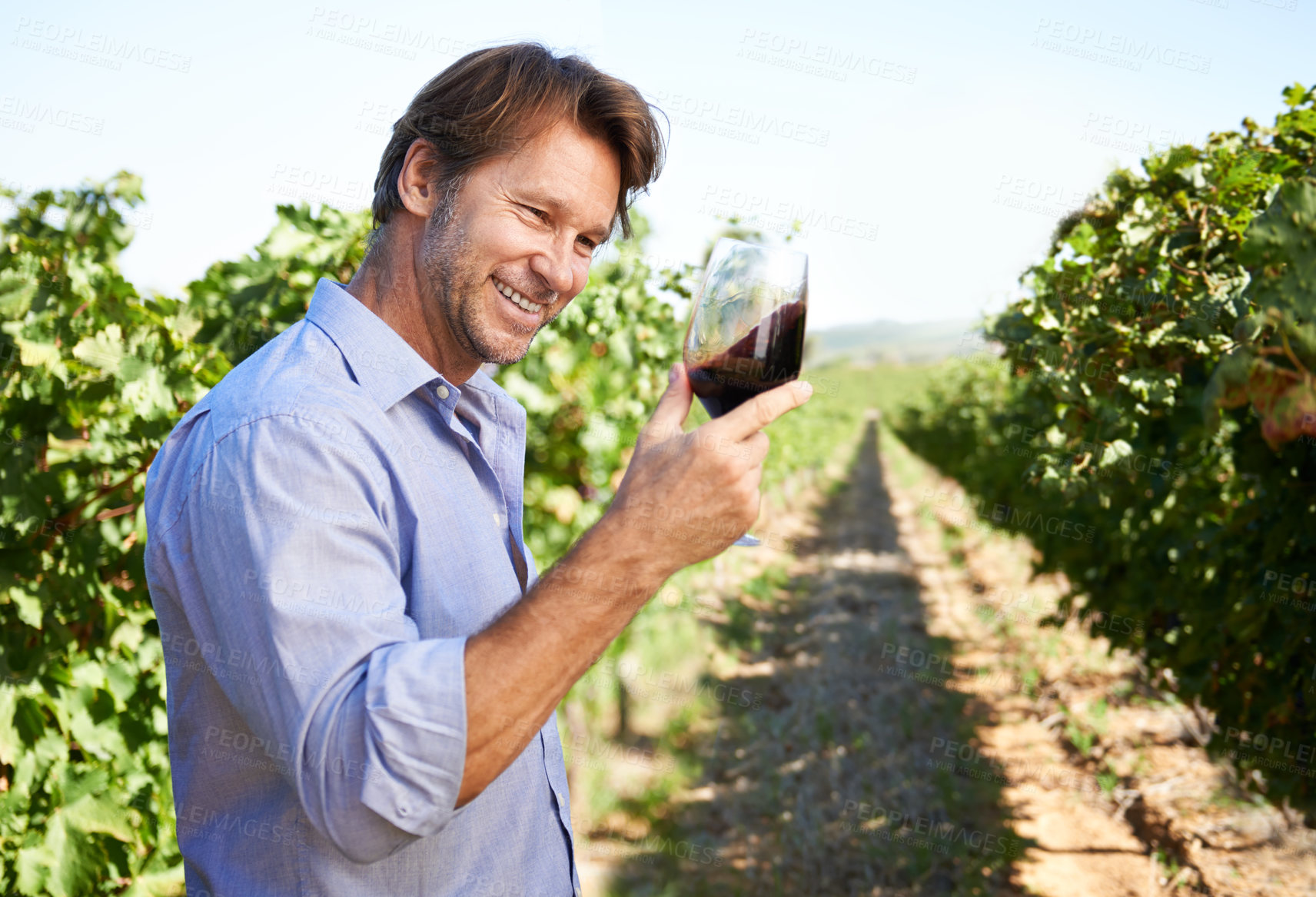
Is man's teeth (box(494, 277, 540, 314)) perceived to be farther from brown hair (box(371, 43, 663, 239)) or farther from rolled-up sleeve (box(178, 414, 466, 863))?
rolled-up sleeve (box(178, 414, 466, 863))

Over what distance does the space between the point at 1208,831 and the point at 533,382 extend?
13.8 ft

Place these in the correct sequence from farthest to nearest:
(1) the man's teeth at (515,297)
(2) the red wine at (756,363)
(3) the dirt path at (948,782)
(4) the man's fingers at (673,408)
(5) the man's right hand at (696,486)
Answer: (3) the dirt path at (948,782), (1) the man's teeth at (515,297), (2) the red wine at (756,363), (4) the man's fingers at (673,408), (5) the man's right hand at (696,486)

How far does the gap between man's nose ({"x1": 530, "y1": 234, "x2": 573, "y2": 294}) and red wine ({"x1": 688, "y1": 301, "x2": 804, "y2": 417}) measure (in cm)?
28

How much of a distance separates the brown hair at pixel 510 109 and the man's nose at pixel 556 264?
6.7 inches

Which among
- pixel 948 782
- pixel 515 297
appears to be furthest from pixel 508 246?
pixel 948 782

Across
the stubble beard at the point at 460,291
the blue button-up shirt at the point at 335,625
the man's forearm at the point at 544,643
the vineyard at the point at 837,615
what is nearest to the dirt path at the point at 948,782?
the vineyard at the point at 837,615

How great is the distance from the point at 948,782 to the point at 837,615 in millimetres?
3300

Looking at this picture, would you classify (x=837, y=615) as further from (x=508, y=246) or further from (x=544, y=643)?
(x=544, y=643)

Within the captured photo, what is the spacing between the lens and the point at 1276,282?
1.10 metres

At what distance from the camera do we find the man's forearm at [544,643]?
0.87 meters

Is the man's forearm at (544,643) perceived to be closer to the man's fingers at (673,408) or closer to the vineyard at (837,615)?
the man's fingers at (673,408)

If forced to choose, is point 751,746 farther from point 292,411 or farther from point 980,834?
point 292,411

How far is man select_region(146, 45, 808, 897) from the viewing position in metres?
0.85

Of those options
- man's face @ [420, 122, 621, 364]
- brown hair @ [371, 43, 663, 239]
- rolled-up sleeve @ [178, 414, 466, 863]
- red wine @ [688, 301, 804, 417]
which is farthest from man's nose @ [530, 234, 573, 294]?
rolled-up sleeve @ [178, 414, 466, 863]
